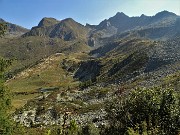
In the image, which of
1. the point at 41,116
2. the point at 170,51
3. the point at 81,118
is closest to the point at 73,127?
the point at 81,118

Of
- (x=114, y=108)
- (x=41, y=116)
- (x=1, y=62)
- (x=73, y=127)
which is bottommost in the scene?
(x=41, y=116)

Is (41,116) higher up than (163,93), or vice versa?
(163,93)

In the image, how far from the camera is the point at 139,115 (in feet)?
126

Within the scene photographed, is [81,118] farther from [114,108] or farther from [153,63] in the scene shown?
[153,63]

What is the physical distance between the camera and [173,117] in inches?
1470

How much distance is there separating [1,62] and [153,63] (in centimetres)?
12131

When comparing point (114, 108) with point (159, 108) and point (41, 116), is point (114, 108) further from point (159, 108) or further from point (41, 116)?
point (41, 116)

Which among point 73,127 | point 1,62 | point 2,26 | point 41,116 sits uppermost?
point 2,26

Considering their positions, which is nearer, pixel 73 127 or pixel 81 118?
pixel 73 127

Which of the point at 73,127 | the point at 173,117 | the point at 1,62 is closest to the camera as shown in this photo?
the point at 1,62

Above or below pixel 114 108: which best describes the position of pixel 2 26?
above

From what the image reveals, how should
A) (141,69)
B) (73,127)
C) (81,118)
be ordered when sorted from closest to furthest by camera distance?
(73,127) → (81,118) → (141,69)

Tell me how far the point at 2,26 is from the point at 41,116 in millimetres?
65661

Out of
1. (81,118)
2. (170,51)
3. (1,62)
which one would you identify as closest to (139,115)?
(1,62)
